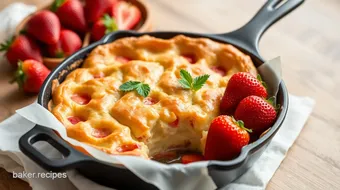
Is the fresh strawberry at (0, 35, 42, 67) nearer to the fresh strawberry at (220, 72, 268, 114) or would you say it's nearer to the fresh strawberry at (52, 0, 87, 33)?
the fresh strawberry at (52, 0, 87, 33)

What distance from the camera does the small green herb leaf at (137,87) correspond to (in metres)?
2.16

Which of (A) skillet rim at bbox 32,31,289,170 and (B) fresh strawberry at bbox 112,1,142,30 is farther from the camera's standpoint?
(B) fresh strawberry at bbox 112,1,142,30

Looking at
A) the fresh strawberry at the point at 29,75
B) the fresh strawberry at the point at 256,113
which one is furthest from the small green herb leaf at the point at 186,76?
the fresh strawberry at the point at 29,75

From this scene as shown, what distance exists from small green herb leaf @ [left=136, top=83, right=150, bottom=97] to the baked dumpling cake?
0.07ft

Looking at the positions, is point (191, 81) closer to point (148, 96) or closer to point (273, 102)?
point (148, 96)

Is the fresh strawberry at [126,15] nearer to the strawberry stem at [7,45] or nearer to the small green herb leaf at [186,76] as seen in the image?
the strawberry stem at [7,45]

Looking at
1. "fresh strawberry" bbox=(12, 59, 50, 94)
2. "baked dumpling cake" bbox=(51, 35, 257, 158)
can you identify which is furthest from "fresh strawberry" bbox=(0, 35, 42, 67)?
"baked dumpling cake" bbox=(51, 35, 257, 158)

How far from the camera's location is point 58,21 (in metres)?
2.85

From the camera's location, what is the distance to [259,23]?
8.25 ft

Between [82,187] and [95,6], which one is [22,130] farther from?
[95,6]

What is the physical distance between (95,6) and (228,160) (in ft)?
4.75

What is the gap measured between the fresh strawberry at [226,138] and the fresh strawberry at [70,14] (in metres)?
1.32

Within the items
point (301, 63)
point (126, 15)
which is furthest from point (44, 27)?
point (301, 63)

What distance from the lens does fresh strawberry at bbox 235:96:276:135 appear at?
78.5 inches
